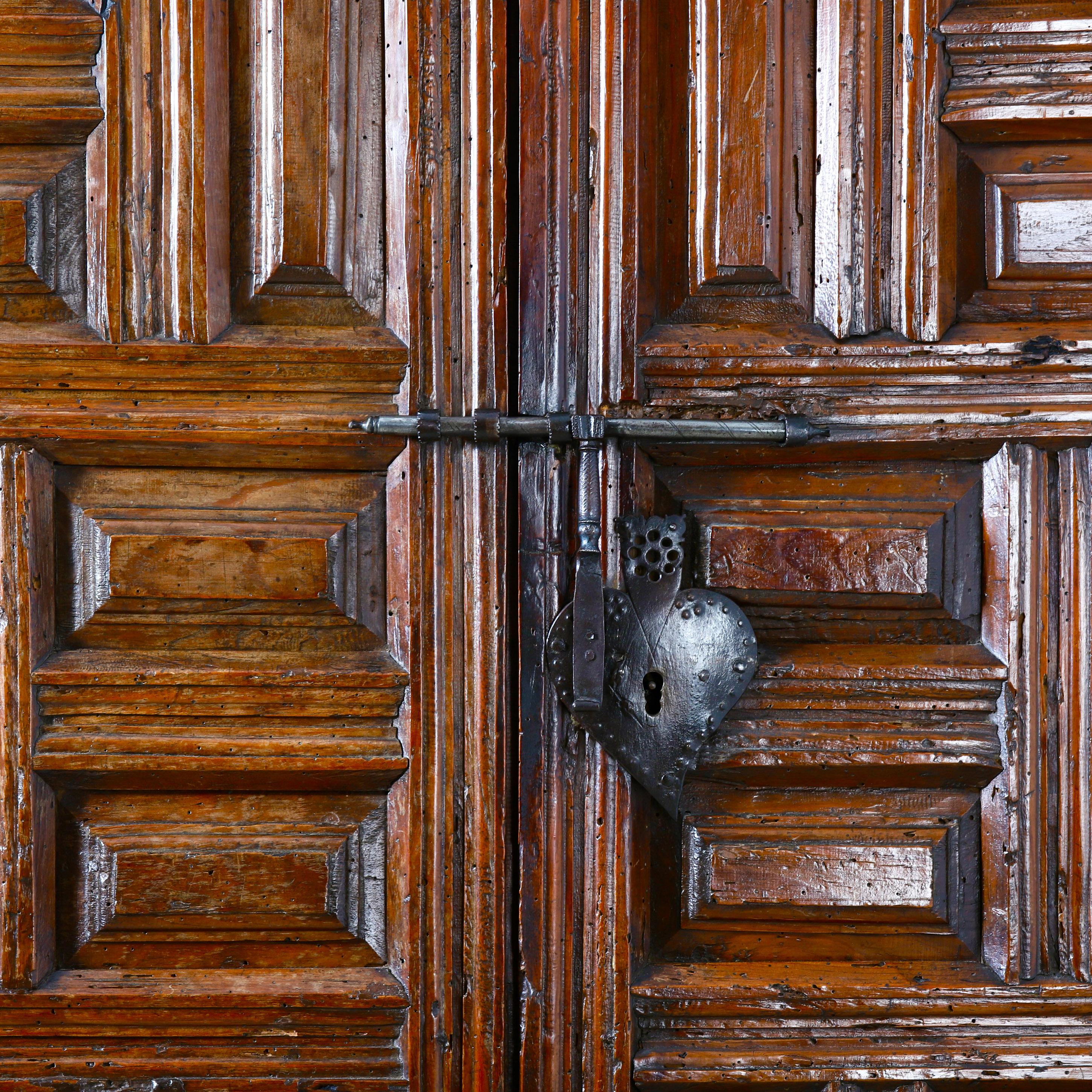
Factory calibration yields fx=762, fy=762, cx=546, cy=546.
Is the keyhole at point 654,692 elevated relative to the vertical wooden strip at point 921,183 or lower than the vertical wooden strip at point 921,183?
lower

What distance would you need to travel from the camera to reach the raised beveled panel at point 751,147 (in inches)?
27.8

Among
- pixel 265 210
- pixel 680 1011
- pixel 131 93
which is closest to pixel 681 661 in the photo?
pixel 680 1011

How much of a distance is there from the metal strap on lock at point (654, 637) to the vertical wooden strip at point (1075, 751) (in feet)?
0.88

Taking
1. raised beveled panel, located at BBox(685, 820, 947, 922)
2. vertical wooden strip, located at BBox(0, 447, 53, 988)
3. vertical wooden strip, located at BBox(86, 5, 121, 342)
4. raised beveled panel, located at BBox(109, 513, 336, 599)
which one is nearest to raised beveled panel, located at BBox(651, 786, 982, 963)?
raised beveled panel, located at BBox(685, 820, 947, 922)

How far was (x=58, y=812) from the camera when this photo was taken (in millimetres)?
718

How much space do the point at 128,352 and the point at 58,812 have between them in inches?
17.2

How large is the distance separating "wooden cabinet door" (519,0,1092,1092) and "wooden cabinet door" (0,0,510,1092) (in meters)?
0.07

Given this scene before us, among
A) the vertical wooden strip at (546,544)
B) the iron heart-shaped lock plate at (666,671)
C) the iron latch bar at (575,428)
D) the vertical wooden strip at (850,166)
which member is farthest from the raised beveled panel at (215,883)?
the vertical wooden strip at (850,166)

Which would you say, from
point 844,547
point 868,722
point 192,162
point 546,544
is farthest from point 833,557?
Answer: point 192,162

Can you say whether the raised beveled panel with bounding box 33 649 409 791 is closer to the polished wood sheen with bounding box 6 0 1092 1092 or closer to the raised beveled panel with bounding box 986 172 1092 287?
the polished wood sheen with bounding box 6 0 1092 1092

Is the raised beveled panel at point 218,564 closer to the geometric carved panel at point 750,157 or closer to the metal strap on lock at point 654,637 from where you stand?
the metal strap on lock at point 654,637

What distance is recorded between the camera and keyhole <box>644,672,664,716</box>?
69 centimetres

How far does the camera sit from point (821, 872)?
27.9 inches

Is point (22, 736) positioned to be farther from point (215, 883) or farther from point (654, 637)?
point (654, 637)
